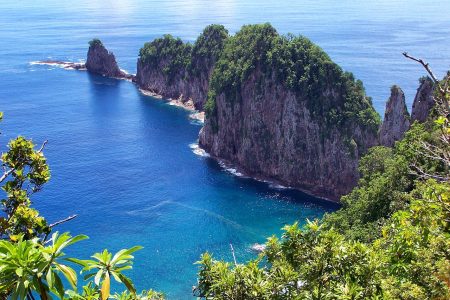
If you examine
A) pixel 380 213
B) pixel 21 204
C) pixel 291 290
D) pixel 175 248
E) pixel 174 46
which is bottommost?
pixel 175 248

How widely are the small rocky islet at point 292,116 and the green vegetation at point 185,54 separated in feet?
76.5

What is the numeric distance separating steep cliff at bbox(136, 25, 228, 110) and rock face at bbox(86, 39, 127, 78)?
466 inches

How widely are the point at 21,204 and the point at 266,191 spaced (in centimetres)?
6592

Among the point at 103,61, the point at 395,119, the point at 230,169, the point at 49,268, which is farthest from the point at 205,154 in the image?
the point at 49,268

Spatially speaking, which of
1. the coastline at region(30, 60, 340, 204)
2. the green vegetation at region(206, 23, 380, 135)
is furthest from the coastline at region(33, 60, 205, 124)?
the green vegetation at region(206, 23, 380, 135)

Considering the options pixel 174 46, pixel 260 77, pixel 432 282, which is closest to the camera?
pixel 432 282

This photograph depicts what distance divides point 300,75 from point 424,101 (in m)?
28.3

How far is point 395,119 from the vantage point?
70750 millimetres

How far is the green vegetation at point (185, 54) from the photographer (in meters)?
127

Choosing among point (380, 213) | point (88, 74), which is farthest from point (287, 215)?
point (88, 74)

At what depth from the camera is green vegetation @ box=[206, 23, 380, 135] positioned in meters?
82.3

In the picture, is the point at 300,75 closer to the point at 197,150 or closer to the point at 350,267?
the point at 197,150

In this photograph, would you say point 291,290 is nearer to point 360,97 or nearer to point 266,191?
point 266,191

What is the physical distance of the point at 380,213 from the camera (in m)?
49.1
